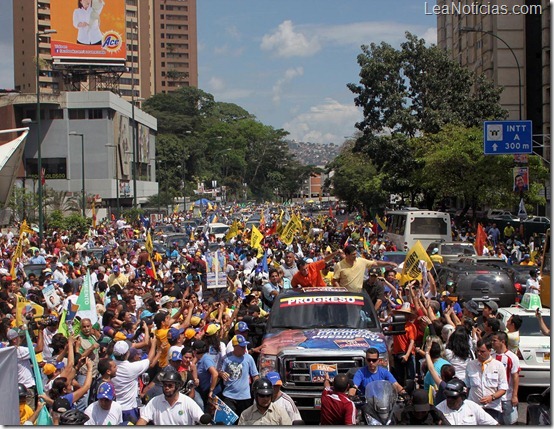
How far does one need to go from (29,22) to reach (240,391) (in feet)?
365

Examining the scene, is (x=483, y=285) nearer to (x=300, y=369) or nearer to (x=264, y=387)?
(x=300, y=369)

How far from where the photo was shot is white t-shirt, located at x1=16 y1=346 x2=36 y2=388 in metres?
9.23

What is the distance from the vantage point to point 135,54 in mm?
135125

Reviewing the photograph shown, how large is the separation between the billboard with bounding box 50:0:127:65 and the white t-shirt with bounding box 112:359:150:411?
67.0m

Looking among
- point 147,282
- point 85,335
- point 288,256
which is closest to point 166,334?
point 85,335

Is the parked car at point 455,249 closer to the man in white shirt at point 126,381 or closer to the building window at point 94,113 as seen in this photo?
the man in white shirt at point 126,381

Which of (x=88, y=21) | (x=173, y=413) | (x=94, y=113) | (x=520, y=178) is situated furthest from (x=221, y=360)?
(x=88, y=21)

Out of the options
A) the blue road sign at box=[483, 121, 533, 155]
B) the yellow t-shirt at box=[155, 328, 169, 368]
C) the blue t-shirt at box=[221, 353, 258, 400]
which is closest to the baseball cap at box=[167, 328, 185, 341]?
the yellow t-shirt at box=[155, 328, 169, 368]

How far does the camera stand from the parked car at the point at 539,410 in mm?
7581

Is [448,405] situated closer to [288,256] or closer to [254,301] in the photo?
[254,301]

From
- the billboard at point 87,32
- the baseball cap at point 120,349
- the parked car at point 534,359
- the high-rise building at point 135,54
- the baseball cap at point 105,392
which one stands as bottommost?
the parked car at point 534,359

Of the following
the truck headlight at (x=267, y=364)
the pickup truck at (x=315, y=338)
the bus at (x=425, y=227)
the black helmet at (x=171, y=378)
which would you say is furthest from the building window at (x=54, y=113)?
the black helmet at (x=171, y=378)

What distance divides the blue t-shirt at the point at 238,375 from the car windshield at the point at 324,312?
1407 mm

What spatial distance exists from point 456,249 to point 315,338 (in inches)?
694
